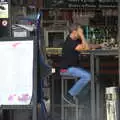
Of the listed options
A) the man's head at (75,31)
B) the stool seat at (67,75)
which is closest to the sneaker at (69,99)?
the stool seat at (67,75)

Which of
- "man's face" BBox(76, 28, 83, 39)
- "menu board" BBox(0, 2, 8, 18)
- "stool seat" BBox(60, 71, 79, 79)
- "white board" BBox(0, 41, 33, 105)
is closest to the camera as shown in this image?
"white board" BBox(0, 41, 33, 105)

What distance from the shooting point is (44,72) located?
6.95 metres

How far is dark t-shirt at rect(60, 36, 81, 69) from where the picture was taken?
26.2ft

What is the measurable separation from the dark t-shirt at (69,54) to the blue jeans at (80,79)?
0.35ft

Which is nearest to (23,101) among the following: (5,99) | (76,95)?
(5,99)

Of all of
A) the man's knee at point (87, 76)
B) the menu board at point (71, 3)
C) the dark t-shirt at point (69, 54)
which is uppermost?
the menu board at point (71, 3)

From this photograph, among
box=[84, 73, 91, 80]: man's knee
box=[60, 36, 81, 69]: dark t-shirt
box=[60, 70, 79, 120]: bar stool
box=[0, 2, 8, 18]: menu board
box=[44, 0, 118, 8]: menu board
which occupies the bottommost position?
box=[60, 70, 79, 120]: bar stool

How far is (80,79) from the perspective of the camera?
7.88m

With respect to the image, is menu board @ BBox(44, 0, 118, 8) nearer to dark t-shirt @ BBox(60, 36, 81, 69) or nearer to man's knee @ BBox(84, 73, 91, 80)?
dark t-shirt @ BBox(60, 36, 81, 69)

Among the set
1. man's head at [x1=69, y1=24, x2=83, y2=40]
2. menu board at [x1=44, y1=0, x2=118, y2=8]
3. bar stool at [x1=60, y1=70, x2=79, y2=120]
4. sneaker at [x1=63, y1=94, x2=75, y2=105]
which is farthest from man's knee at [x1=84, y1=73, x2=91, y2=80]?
menu board at [x1=44, y1=0, x2=118, y2=8]

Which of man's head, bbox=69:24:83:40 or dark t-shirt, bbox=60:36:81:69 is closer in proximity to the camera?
dark t-shirt, bbox=60:36:81:69

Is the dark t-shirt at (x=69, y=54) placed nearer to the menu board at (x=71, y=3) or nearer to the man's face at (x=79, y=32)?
the man's face at (x=79, y=32)

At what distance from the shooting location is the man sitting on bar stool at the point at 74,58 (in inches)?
309

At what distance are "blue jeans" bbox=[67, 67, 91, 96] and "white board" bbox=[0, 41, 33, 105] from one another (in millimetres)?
1316
